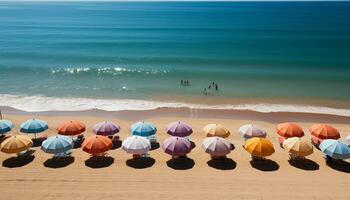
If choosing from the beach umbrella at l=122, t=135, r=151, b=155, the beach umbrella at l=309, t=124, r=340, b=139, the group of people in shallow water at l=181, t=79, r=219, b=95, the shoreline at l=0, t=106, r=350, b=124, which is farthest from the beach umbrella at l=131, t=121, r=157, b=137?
the group of people in shallow water at l=181, t=79, r=219, b=95

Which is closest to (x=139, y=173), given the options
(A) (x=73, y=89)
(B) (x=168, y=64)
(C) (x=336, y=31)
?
(A) (x=73, y=89)

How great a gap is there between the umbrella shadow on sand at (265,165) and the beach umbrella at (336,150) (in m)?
2.65

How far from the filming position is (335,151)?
678 inches

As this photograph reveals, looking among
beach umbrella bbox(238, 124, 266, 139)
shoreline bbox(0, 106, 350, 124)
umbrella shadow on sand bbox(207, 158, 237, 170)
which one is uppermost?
beach umbrella bbox(238, 124, 266, 139)

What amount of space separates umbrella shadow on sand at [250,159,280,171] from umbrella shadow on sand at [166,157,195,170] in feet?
10.8

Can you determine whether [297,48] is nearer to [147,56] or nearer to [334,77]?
[334,77]

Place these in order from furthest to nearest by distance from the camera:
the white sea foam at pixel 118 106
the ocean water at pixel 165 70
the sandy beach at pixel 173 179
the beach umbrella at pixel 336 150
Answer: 1. the ocean water at pixel 165 70
2. the white sea foam at pixel 118 106
3. the beach umbrella at pixel 336 150
4. the sandy beach at pixel 173 179

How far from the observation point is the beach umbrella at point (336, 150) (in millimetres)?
17078

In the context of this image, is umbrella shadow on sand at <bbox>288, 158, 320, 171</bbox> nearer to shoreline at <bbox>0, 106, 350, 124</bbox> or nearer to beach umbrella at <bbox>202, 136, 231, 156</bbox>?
beach umbrella at <bbox>202, 136, 231, 156</bbox>

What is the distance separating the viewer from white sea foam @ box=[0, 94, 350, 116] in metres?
28.5

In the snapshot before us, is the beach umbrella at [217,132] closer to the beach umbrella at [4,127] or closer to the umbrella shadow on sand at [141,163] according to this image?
the umbrella shadow on sand at [141,163]

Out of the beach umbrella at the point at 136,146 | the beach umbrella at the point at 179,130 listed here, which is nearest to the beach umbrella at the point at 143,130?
the beach umbrella at the point at 179,130

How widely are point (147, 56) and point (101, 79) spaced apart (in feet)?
49.9

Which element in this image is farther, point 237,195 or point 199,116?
point 199,116
